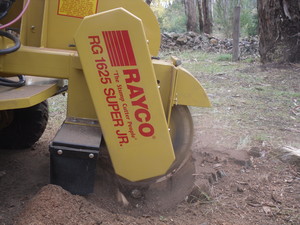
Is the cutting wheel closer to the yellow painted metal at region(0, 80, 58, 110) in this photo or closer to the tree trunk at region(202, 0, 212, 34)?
the yellow painted metal at region(0, 80, 58, 110)

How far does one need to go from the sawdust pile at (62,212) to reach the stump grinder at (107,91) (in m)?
0.08

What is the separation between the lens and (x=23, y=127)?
3533mm

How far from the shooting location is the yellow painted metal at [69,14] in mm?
2529

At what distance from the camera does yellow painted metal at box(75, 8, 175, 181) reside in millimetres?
2150

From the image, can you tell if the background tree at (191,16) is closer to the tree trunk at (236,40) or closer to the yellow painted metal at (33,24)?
the tree trunk at (236,40)

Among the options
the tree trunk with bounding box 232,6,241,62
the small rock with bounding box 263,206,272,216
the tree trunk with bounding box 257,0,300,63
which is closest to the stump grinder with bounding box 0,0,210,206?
the small rock with bounding box 263,206,272,216

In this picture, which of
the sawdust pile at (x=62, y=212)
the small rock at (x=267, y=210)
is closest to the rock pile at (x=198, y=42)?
the small rock at (x=267, y=210)

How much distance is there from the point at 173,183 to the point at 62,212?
0.79 meters

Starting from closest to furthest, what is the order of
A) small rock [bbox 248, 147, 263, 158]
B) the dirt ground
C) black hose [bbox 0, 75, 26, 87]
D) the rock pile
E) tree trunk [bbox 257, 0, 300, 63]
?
the dirt ground < black hose [bbox 0, 75, 26, 87] < small rock [bbox 248, 147, 263, 158] < tree trunk [bbox 257, 0, 300, 63] < the rock pile

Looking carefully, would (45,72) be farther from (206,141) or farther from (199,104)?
(206,141)

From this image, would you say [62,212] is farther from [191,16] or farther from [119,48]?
[191,16]

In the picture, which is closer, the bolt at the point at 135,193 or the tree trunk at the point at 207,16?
the bolt at the point at 135,193

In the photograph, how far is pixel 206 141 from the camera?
357cm

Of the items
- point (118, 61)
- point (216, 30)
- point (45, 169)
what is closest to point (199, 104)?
point (118, 61)
